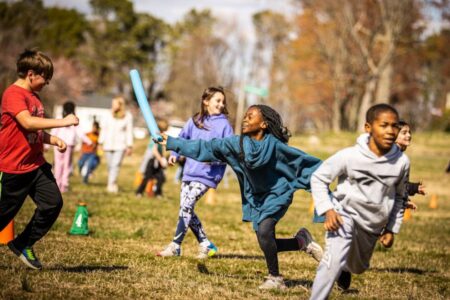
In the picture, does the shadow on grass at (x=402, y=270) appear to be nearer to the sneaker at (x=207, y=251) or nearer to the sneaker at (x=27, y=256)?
the sneaker at (x=207, y=251)

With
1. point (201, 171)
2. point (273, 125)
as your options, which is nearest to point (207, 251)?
point (201, 171)

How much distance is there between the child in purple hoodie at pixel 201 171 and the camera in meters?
8.46

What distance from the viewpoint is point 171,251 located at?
27.7ft

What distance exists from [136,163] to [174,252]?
3249 centimetres

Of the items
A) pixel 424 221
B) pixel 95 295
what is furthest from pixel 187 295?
pixel 424 221

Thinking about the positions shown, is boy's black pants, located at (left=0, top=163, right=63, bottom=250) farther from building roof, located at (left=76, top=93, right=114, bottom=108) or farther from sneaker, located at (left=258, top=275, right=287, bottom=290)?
building roof, located at (left=76, top=93, right=114, bottom=108)

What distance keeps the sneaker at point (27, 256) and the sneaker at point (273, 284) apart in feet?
6.96

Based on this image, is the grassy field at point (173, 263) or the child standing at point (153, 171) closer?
the grassy field at point (173, 263)

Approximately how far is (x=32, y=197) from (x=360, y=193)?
3073 millimetres

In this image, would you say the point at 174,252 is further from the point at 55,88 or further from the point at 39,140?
the point at 55,88

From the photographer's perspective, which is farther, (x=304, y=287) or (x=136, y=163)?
(x=136, y=163)

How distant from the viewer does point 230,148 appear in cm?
686

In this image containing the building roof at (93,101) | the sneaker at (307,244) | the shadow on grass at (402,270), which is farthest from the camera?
the building roof at (93,101)

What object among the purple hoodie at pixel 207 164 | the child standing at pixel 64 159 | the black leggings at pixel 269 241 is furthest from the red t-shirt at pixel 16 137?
the child standing at pixel 64 159
